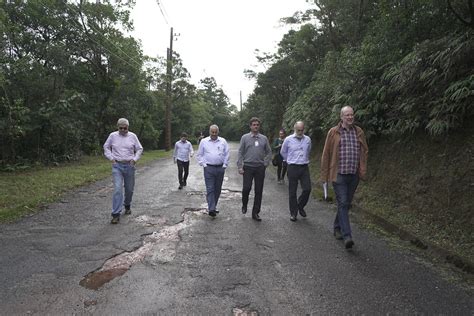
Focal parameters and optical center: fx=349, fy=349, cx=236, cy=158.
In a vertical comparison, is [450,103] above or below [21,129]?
above

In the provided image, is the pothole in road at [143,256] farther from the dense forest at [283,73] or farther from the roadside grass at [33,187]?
the dense forest at [283,73]

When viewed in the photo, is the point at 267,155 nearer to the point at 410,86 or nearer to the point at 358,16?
the point at 410,86

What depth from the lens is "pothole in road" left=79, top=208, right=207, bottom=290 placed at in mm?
3783

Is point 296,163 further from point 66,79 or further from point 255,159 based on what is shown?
point 66,79

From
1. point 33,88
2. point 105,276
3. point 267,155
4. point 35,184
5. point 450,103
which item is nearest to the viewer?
point 105,276

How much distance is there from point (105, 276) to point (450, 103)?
6.04m

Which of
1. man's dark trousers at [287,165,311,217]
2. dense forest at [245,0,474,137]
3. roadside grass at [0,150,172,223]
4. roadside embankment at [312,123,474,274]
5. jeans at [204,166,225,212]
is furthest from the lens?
roadside grass at [0,150,172,223]

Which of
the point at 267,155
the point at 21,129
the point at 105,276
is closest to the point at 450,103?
the point at 267,155

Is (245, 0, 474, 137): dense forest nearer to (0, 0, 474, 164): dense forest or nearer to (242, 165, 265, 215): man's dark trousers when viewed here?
(0, 0, 474, 164): dense forest

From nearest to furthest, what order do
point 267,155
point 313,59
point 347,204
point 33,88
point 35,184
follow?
1. point 347,204
2. point 267,155
3. point 35,184
4. point 33,88
5. point 313,59

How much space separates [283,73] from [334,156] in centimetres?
2065

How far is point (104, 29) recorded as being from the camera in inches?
832

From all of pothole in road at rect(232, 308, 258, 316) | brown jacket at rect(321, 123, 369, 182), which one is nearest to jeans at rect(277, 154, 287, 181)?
brown jacket at rect(321, 123, 369, 182)

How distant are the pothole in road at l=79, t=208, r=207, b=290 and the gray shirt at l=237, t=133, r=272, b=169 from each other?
5.31ft
